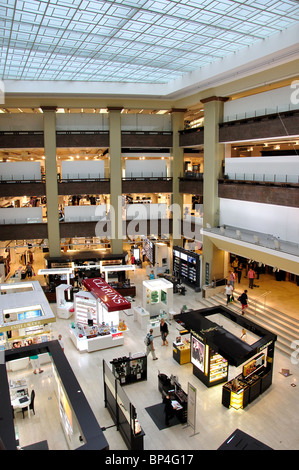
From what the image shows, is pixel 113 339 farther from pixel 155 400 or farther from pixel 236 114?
pixel 236 114

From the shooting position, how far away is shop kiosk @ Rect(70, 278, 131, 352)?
15477 millimetres

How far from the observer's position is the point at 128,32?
13945mm

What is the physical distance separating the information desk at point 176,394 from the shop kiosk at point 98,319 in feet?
12.6

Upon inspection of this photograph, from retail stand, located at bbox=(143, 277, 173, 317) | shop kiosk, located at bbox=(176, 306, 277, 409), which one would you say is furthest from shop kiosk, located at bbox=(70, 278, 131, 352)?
shop kiosk, located at bbox=(176, 306, 277, 409)

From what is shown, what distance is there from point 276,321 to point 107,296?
25.5 ft

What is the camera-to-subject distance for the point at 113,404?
36.8ft

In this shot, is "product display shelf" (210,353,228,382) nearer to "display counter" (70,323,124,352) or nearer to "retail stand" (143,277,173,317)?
"display counter" (70,323,124,352)

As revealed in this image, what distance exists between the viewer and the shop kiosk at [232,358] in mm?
11688

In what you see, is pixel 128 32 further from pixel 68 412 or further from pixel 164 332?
pixel 68 412

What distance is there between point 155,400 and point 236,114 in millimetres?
14509

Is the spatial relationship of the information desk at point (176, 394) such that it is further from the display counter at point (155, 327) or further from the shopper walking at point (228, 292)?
the shopper walking at point (228, 292)

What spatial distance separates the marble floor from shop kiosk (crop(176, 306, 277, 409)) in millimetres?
373
